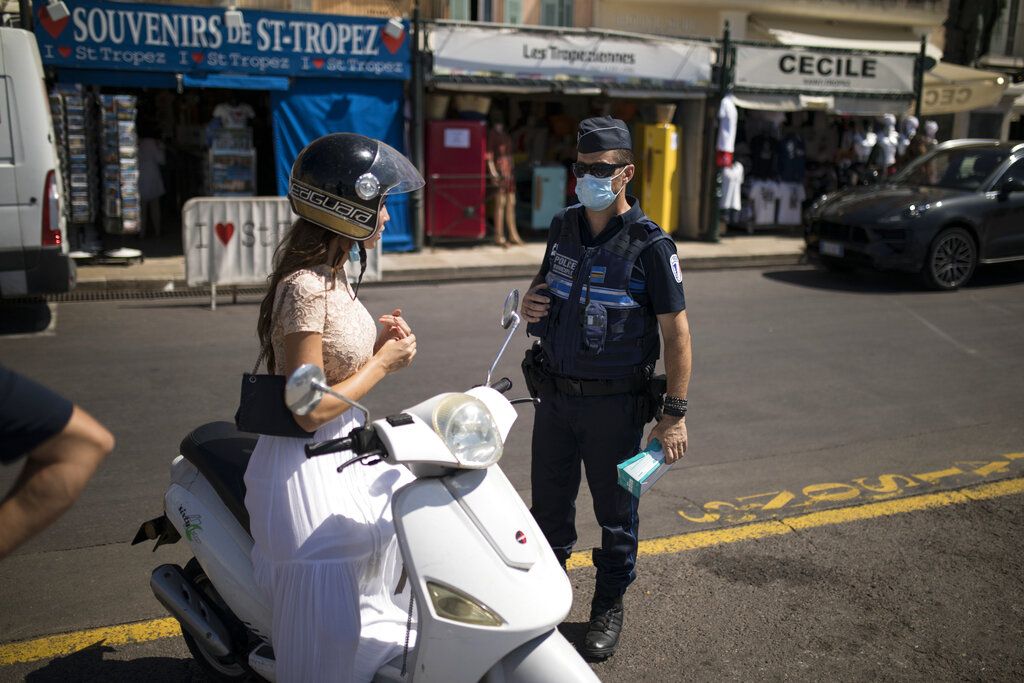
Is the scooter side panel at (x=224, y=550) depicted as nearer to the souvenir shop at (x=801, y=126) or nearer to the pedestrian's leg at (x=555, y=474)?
the pedestrian's leg at (x=555, y=474)

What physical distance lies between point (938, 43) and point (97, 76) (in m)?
19.1

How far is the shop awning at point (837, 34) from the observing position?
746 inches

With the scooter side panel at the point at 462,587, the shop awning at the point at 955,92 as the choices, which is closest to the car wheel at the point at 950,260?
the shop awning at the point at 955,92

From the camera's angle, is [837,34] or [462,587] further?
[837,34]

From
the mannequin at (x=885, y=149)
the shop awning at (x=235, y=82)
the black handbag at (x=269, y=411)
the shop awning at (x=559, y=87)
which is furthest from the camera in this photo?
the mannequin at (x=885, y=149)

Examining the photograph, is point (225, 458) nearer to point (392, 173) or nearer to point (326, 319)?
point (326, 319)

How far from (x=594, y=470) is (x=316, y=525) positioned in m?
1.26

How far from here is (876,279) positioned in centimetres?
1214

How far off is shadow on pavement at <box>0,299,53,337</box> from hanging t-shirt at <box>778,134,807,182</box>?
12.4 m

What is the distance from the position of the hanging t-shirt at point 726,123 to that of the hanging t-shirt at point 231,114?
721 centimetres

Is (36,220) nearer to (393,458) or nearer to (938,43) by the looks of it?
(393,458)

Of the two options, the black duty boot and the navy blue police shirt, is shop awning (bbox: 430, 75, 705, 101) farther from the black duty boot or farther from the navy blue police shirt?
the black duty boot

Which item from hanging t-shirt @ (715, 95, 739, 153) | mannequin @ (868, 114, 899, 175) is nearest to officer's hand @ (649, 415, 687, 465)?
hanging t-shirt @ (715, 95, 739, 153)

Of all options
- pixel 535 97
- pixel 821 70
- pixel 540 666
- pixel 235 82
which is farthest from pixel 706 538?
pixel 821 70
